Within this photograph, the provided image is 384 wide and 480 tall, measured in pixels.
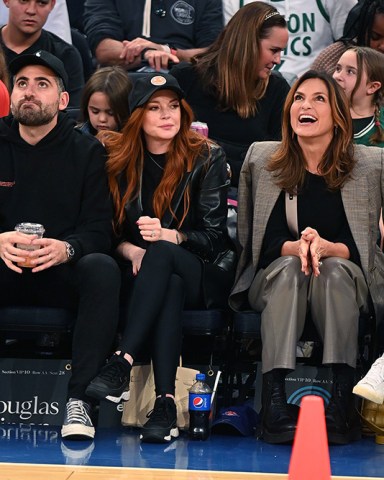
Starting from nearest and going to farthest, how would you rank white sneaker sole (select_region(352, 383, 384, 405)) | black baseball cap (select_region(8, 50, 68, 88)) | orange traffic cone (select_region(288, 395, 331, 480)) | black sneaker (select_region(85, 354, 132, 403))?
orange traffic cone (select_region(288, 395, 331, 480))
white sneaker sole (select_region(352, 383, 384, 405))
black sneaker (select_region(85, 354, 132, 403))
black baseball cap (select_region(8, 50, 68, 88))

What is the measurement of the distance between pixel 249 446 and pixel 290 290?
77 centimetres

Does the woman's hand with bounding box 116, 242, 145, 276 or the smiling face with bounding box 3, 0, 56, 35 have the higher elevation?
the smiling face with bounding box 3, 0, 56, 35

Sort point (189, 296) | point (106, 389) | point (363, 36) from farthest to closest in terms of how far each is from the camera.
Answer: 1. point (363, 36)
2. point (189, 296)
3. point (106, 389)

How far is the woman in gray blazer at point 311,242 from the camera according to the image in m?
5.57

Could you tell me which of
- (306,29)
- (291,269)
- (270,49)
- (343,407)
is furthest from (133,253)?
(306,29)

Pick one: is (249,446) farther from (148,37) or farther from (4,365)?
(148,37)

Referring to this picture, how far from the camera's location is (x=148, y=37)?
7934 millimetres

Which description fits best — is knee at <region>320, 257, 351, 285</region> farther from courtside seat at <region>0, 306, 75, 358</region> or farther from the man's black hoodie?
courtside seat at <region>0, 306, 75, 358</region>

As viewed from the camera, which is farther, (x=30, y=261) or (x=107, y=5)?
(x=107, y=5)

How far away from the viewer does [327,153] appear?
5992 mm

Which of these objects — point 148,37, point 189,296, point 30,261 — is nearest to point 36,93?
point 30,261

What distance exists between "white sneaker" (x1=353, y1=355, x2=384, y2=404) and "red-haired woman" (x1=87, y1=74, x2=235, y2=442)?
903 millimetres

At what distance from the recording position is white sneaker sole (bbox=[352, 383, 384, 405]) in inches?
209

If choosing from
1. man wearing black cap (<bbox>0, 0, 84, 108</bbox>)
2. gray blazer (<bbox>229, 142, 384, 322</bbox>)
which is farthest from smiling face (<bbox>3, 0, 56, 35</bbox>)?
gray blazer (<bbox>229, 142, 384, 322</bbox>)
